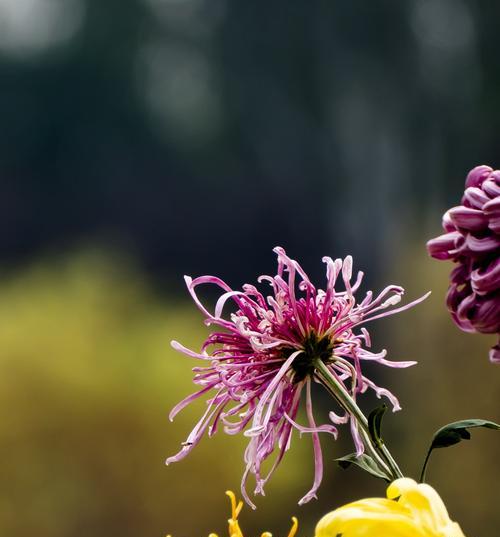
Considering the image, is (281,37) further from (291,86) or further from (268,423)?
(268,423)

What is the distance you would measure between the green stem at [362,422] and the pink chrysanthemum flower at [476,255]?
0.13ft

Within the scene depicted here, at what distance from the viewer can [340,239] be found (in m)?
4.66

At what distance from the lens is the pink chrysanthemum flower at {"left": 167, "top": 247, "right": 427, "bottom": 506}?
236mm

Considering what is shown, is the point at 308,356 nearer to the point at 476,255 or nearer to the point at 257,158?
the point at 476,255

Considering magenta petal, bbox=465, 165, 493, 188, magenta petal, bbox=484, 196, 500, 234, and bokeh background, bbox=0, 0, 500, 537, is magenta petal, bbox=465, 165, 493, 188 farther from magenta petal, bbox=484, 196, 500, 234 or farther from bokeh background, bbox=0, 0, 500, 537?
bokeh background, bbox=0, 0, 500, 537

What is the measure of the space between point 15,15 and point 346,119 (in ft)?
5.55

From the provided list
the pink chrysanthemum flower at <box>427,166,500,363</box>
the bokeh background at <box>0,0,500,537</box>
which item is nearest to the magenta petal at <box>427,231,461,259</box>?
the pink chrysanthemum flower at <box>427,166,500,363</box>

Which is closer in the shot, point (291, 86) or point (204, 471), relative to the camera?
point (204, 471)

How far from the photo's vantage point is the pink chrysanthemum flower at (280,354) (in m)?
0.24

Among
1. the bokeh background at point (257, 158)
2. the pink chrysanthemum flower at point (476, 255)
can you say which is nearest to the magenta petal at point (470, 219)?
the pink chrysanthemum flower at point (476, 255)

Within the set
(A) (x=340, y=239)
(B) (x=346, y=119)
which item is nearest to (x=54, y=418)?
(A) (x=340, y=239)

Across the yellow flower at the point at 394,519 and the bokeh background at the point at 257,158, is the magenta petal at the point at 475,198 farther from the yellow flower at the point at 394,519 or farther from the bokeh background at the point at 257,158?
the bokeh background at the point at 257,158

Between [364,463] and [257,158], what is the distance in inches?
184

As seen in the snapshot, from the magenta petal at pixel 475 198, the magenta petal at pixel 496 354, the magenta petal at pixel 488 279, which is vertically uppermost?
the magenta petal at pixel 475 198
